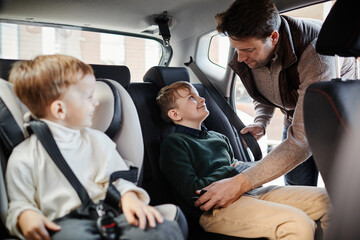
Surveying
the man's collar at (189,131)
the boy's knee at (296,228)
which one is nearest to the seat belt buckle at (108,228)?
the boy's knee at (296,228)

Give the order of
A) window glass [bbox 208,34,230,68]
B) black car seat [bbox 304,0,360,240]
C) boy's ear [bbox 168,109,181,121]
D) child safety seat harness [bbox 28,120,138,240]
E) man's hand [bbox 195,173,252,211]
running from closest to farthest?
1. child safety seat harness [bbox 28,120,138,240]
2. black car seat [bbox 304,0,360,240]
3. man's hand [bbox 195,173,252,211]
4. boy's ear [bbox 168,109,181,121]
5. window glass [bbox 208,34,230,68]

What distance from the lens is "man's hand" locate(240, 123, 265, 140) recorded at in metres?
1.95

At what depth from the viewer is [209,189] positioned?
4.77 ft

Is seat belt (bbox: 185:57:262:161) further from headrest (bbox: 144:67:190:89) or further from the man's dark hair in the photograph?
the man's dark hair

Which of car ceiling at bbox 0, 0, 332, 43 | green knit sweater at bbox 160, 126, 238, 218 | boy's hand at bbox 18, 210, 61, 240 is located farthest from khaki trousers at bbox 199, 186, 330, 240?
car ceiling at bbox 0, 0, 332, 43

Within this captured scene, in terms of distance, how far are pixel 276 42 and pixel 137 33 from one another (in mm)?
1034

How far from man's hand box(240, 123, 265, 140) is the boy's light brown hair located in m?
1.10

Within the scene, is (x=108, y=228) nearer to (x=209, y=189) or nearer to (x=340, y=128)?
(x=209, y=189)

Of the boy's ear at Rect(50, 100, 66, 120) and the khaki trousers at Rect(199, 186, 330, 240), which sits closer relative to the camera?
the boy's ear at Rect(50, 100, 66, 120)

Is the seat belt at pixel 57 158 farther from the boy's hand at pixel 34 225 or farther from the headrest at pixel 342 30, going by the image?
the headrest at pixel 342 30

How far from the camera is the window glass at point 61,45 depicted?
1.23 meters

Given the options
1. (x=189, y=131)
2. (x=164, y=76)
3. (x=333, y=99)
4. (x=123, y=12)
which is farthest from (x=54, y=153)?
(x=123, y=12)

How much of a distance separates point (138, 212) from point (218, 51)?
189 centimetres

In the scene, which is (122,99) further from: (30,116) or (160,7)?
(160,7)
